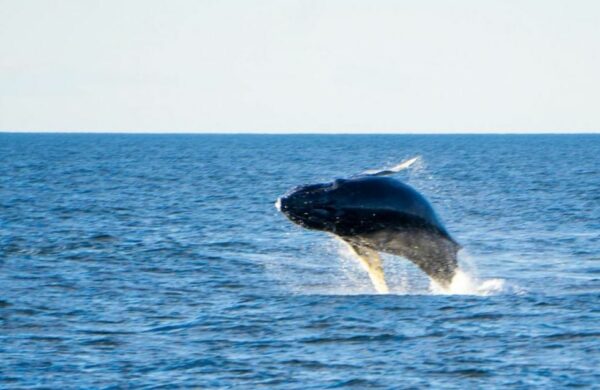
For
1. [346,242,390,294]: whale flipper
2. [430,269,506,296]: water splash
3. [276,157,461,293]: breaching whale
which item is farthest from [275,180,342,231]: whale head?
[430,269,506,296]: water splash

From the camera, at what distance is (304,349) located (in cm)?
2294

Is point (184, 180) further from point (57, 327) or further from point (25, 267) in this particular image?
point (57, 327)

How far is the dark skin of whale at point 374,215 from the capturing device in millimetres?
24422

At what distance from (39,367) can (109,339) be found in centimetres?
252

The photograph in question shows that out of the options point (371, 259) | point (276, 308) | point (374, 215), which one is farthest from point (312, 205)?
point (276, 308)

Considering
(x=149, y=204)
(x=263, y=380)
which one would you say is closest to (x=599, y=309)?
(x=263, y=380)

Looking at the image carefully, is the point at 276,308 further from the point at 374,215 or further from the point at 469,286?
the point at 469,286

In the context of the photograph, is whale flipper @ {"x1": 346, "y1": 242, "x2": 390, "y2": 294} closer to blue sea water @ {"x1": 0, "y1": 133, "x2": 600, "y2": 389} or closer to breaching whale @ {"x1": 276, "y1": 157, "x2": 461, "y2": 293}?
breaching whale @ {"x1": 276, "y1": 157, "x2": 461, "y2": 293}

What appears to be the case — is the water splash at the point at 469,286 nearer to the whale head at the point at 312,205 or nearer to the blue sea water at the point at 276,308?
the blue sea water at the point at 276,308

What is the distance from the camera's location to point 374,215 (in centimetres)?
2491

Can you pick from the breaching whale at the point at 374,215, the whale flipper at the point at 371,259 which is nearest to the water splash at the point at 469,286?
the whale flipper at the point at 371,259

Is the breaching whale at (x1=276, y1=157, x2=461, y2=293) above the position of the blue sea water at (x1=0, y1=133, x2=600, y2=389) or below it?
above

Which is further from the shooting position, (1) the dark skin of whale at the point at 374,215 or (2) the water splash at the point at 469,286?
(2) the water splash at the point at 469,286

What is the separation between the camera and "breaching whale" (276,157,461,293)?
80.1ft
